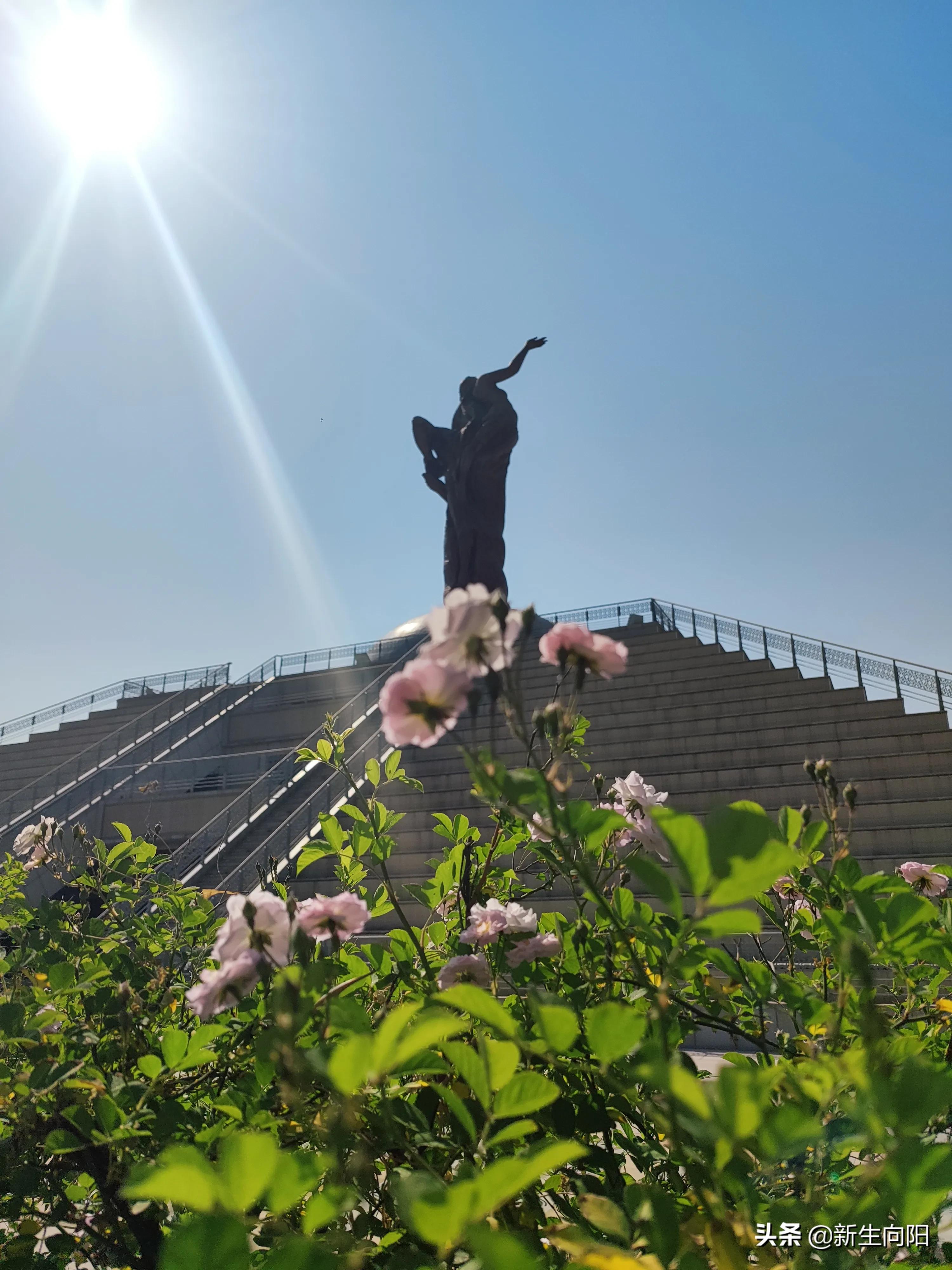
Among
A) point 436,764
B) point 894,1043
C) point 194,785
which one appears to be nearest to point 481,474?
point 436,764

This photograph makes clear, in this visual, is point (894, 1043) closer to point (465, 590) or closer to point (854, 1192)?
point (854, 1192)

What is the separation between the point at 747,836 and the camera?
583 mm

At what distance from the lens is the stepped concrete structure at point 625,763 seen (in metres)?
7.59

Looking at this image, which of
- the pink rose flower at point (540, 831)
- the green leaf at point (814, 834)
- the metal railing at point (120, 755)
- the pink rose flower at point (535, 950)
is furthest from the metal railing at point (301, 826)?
the green leaf at point (814, 834)

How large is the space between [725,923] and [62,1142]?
0.90m

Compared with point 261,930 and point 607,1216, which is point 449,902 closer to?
point 261,930

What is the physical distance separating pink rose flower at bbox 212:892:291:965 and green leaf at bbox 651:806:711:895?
56 cm

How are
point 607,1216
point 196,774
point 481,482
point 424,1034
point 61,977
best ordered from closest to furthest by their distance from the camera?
point 424,1034 → point 607,1216 → point 61,977 → point 196,774 → point 481,482

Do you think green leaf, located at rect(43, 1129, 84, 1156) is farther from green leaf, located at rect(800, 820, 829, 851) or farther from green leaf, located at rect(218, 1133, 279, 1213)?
green leaf, located at rect(800, 820, 829, 851)

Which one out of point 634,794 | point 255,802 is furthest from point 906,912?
point 255,802

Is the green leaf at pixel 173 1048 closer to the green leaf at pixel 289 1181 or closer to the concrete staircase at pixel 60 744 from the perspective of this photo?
the green leaf at pixel 289 1181

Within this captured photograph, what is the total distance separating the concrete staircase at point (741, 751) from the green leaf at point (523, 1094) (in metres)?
6.14

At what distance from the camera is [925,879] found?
5.51 ft

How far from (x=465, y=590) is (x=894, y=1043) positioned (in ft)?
2.50
